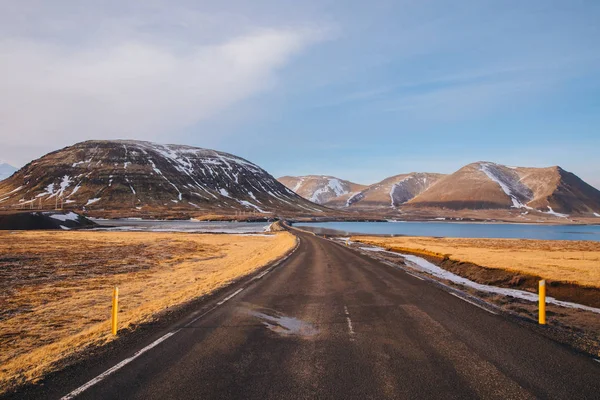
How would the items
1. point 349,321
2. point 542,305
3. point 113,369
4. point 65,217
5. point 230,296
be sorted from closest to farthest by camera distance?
1. point 113,369
2. point 349,321
3. point 542,305
4. point 230,296
5. point 65,217

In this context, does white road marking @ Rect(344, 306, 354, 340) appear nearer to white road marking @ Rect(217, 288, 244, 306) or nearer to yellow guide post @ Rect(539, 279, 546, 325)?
white road marking @ Rect(217, 288, 244, 306)

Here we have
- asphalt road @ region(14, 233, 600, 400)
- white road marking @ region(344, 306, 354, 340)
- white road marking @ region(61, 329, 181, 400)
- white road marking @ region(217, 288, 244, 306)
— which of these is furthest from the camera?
white road marking @ region(217, 288, 244, 306)

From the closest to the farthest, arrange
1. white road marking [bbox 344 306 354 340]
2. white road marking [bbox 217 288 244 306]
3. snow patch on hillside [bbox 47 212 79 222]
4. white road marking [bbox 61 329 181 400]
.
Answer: white road marking [bbox 61 329 181 400], white road marking [bbox 344 306 354 340], white road marking [bbox 217 288 244 306], snow patch on hillside [bbox 47 212 79 222]

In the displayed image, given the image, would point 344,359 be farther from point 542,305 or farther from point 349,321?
point 542,305

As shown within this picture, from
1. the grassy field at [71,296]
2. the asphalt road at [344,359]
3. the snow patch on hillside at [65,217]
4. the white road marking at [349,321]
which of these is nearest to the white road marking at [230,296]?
the asphalt road at [344,359]

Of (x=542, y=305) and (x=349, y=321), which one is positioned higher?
(x=542, y=305)

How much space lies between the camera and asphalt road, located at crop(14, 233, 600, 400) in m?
5.93

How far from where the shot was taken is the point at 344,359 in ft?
24.1

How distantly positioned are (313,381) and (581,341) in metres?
7.30

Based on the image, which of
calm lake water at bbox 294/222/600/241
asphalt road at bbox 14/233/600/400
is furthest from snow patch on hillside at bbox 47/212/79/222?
asphalt road at bbox 14/233/600/400

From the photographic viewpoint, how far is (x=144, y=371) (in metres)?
6.65

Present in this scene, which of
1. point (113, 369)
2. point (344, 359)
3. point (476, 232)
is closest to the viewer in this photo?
point (113, 369)

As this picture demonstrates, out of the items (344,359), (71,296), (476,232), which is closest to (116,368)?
(344,359)

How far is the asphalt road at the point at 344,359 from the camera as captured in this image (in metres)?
5.93
